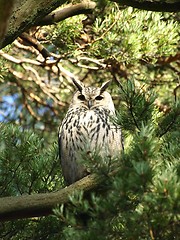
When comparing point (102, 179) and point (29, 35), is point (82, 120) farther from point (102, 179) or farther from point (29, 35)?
point (102, 179)

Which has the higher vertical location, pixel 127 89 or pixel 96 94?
pixel 96 94

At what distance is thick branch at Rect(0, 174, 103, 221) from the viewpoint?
179cm

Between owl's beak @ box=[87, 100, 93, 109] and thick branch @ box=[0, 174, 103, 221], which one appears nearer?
thick branch @ box=[0, 174, 103, 221]

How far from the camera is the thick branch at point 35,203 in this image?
1795 millimetres

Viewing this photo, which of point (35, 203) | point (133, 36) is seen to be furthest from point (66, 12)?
point (35, 203)

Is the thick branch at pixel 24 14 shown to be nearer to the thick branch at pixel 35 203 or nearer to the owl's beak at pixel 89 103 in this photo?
the thick branch at pixel 35 203

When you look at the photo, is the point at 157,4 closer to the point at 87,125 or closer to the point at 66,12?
the point at 66,12

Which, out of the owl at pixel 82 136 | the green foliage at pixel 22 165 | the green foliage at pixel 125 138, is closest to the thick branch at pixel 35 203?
the green foliage at pixel 125 138

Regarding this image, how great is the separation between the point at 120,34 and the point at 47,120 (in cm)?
133

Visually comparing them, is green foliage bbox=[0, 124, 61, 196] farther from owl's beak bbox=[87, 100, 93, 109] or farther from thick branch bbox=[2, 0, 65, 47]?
owl's beak bbox=[87, 100, 93, 109]

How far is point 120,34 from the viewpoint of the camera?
2994mm

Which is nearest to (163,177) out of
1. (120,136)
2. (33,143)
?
(33,143)

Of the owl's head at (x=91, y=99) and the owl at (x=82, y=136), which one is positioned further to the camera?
the owl's head at (x=91, y=99)

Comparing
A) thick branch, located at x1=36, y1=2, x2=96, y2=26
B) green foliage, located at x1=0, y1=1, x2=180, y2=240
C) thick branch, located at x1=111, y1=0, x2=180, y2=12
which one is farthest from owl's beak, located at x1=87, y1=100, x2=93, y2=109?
thick branch, located at x1=111, y1=0, x2=180, y2=12
